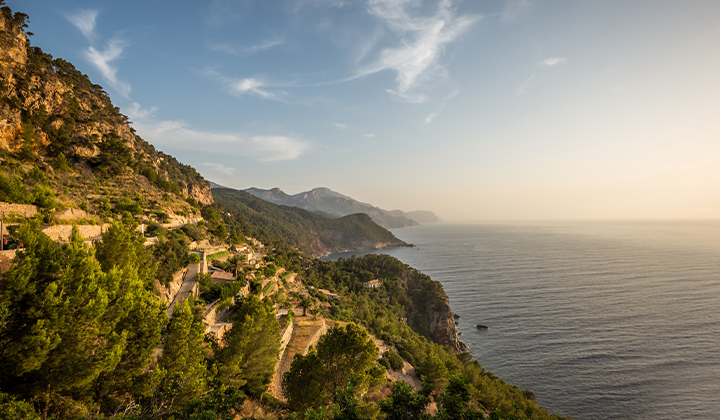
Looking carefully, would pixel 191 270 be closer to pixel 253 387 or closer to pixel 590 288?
pixel 253 387

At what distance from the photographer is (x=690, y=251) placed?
113938 mm

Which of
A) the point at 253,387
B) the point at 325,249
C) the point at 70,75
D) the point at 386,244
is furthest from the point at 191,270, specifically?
the point at 386,244

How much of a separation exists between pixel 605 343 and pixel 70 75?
115516 millimetres

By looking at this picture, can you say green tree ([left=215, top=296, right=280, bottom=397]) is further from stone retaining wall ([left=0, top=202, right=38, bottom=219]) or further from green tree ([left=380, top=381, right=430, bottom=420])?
stone retaining wall ([left=0, top=202, right=38, bottom=219])

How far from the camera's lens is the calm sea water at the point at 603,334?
34312mm

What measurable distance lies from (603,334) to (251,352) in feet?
200

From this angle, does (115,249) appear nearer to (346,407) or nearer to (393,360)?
(346,407)

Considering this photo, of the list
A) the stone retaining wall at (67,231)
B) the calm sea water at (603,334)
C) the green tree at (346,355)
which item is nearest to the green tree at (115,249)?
the stone retaining wall at (67,231)

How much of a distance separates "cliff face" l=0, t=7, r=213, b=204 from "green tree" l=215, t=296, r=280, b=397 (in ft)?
123

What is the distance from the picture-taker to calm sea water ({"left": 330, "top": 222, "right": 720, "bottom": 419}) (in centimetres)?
3431

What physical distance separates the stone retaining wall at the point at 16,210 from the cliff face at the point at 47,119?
57.8 feet

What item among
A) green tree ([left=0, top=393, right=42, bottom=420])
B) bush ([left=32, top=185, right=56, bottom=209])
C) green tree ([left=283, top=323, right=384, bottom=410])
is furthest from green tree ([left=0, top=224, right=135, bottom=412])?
bush ([left=32, top=185, right=56, bottom=209])

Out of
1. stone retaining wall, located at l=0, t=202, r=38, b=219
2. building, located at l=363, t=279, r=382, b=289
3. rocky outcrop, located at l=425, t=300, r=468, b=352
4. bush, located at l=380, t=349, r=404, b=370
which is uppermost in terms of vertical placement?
stone retaining wall, located at l=0, t=202, r=38, b=219

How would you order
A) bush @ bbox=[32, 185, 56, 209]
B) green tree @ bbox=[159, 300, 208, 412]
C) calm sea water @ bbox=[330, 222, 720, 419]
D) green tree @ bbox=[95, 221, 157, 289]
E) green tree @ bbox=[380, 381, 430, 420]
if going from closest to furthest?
1. green tree @ bbox=[380, 381, 430, 420]
2. green tree @ bbox=[159, 300, 208, 412]
3. green tree @ bbox=[95, 221, 157, 289]
4. bush @ bbox=[32, 185, 56, 209]
5. calm sea water @ bbox=[330, 222, 720, 419]
